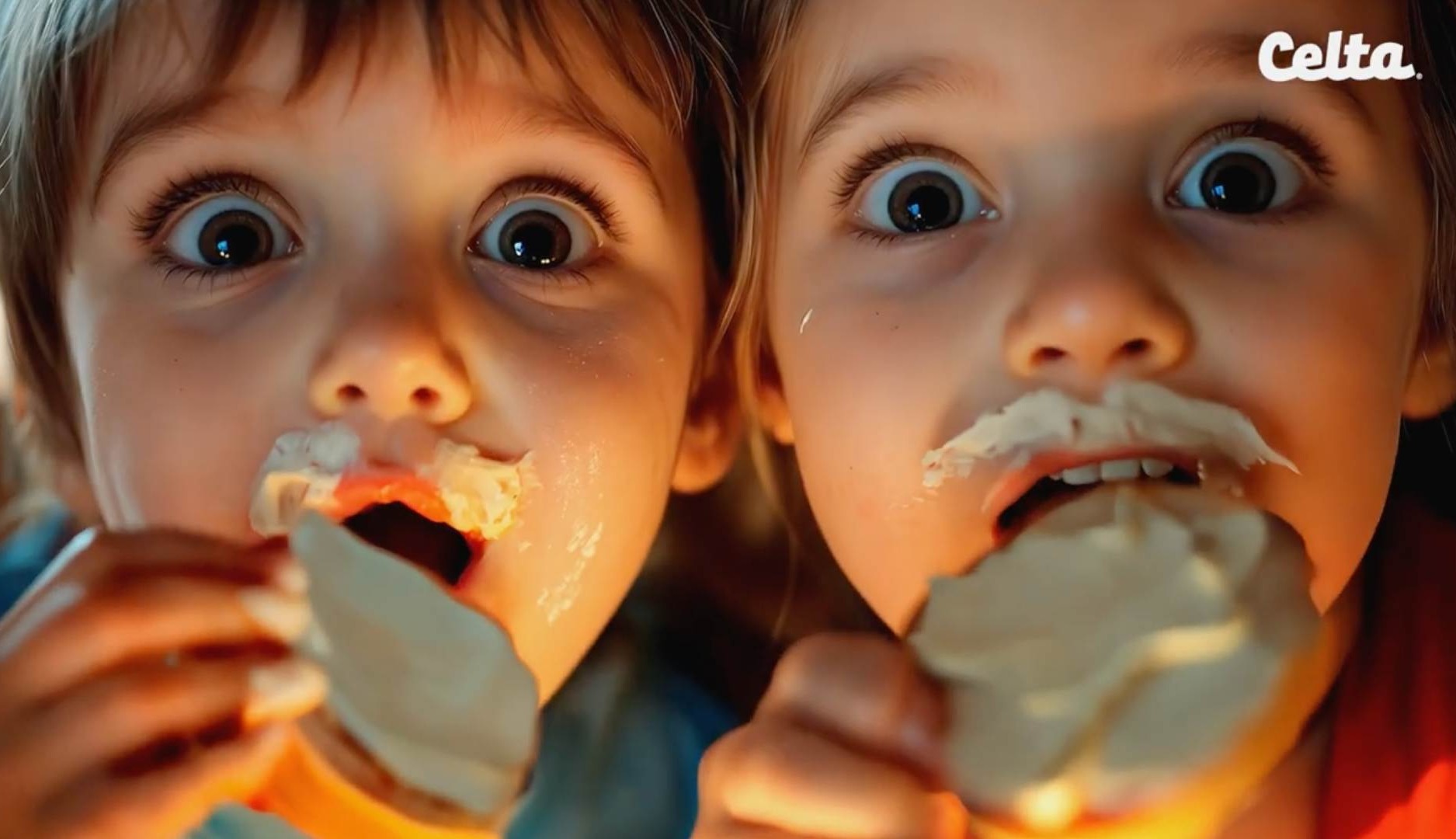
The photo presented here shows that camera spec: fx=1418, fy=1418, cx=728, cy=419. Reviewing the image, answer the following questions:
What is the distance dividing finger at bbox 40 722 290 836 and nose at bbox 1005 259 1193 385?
377 millimetres

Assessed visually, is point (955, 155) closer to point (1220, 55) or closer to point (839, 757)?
point (1220, 55)

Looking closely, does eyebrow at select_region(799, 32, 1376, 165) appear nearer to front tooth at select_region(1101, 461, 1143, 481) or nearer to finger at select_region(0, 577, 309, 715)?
front tooth at select_region(1101, 461, 1143, 481)

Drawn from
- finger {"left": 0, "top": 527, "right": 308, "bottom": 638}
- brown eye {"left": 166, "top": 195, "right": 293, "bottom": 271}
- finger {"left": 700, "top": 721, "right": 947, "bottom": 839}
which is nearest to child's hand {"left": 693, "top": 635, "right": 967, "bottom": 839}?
finger {"left": 700, "top": 721, "right": 947, "bottom": 839}

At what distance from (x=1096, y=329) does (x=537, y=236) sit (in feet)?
0.94

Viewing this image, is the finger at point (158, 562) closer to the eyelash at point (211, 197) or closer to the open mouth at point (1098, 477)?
the eyelash at point (211, 197)

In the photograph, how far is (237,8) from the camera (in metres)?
0.66

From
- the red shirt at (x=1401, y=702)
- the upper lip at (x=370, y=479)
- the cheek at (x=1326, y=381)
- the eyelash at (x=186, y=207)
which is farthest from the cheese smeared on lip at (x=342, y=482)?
the red shirt at (x=1401, y=702)

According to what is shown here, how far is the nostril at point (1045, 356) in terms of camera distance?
0.62 m

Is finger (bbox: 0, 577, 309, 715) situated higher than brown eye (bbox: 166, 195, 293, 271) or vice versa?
brown eye (bbox: 166, 195, 293, 271)

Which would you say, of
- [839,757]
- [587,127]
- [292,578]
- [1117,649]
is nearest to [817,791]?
[839,757]

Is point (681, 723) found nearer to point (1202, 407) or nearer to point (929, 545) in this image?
point (929, 545)

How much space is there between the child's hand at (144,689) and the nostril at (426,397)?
0.09 metres

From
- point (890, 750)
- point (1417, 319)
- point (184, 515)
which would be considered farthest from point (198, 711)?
point (1417, 319)

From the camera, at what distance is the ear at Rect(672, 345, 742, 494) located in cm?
82
